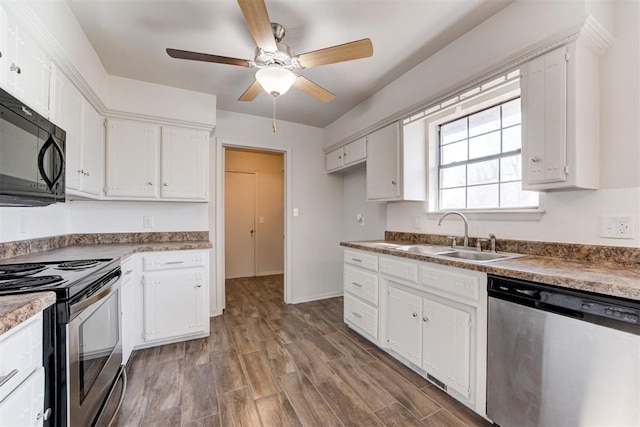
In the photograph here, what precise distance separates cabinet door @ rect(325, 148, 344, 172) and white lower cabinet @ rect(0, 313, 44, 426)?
3151 mm

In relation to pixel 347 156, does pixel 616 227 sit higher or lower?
lower

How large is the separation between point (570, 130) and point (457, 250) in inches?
40.9

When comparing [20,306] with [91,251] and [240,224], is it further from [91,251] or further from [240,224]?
[240,224]

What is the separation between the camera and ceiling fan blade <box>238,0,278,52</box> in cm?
134

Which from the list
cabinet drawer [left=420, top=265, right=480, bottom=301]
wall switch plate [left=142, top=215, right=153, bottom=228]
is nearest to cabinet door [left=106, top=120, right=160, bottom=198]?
wall switch plate [left=142, top=215, right=153, bottom=228]

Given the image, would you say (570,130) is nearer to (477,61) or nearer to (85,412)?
(477,61)

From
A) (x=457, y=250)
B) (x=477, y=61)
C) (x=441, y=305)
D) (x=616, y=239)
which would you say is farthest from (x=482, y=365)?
(x=477, y=61)

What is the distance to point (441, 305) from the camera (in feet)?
5.83

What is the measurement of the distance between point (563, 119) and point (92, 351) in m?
2.78

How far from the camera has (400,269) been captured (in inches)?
82.7

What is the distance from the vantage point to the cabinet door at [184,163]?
9.06 ft

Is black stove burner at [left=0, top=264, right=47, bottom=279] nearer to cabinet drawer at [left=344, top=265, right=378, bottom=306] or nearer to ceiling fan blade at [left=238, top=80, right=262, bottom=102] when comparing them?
ceiling fan blade at [left=238, top=80, right=262, bottom=102]

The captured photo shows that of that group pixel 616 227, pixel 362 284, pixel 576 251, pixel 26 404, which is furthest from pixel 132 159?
pixel 616 227

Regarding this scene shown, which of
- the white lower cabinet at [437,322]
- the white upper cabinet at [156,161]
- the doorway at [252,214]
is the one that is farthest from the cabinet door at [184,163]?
the doorway at [252,214]
